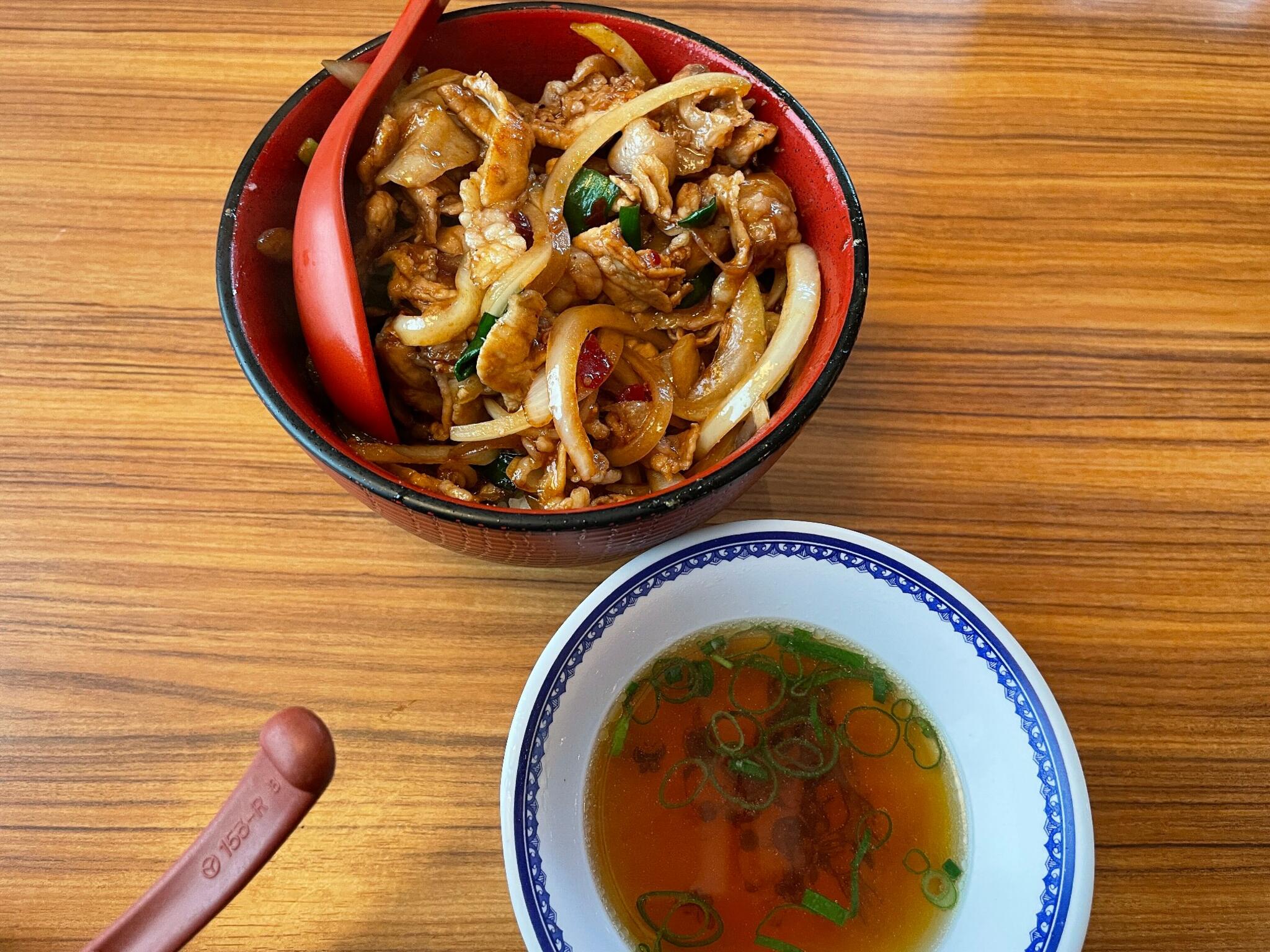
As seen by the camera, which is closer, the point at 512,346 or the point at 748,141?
the point at 512,346

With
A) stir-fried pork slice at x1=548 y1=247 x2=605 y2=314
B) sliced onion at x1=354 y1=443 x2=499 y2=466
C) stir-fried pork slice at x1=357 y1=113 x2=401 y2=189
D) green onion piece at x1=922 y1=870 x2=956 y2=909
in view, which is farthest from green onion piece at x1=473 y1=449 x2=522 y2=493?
green onion piece at x1=922 y1=870 x2=956 y2=909

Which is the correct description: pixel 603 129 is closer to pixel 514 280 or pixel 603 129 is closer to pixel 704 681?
pixel 514 280

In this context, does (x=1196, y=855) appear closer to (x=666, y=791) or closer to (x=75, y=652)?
(x=666, y=791)

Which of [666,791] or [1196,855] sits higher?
[666,791]

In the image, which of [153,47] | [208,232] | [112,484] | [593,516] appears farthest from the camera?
[153,47]

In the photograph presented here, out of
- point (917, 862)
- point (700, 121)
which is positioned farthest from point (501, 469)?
point (917, 862)

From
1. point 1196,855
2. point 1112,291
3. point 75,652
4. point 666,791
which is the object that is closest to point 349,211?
point 75,652
